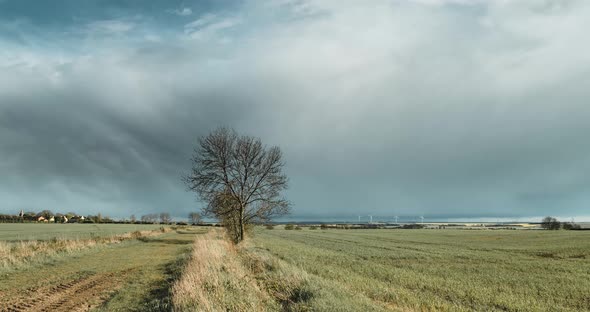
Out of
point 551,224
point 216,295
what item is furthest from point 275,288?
point 551,224

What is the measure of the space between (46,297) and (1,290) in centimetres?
330

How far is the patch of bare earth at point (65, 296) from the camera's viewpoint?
1167 centimetres

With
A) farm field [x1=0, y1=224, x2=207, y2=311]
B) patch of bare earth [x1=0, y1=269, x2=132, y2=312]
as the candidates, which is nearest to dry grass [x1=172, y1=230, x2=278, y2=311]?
farm field [x1=0, y1=224, x2=207, y2=311]

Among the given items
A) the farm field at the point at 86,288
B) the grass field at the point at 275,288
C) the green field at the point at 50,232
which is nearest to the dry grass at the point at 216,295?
the grass field at the point at 275,288

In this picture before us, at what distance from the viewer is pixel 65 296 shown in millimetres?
13375

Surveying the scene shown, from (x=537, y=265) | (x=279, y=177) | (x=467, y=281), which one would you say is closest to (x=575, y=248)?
(x=537, y=265)

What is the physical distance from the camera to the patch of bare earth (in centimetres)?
1167

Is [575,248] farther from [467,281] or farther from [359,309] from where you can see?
[359,309]

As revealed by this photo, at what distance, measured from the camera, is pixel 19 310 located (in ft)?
37.1

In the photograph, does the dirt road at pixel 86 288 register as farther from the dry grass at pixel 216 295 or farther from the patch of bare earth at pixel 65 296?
the dry grass at pixel 216 295

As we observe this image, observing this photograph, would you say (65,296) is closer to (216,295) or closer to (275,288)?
Answer: (216,295)

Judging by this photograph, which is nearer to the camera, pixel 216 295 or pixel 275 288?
pixel 216 295

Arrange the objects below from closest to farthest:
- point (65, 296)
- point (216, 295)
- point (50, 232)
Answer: point (216, 295) < point (65, 296) < point (50, 232)

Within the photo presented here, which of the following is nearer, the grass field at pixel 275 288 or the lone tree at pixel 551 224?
the grass field at pixel 275 288
